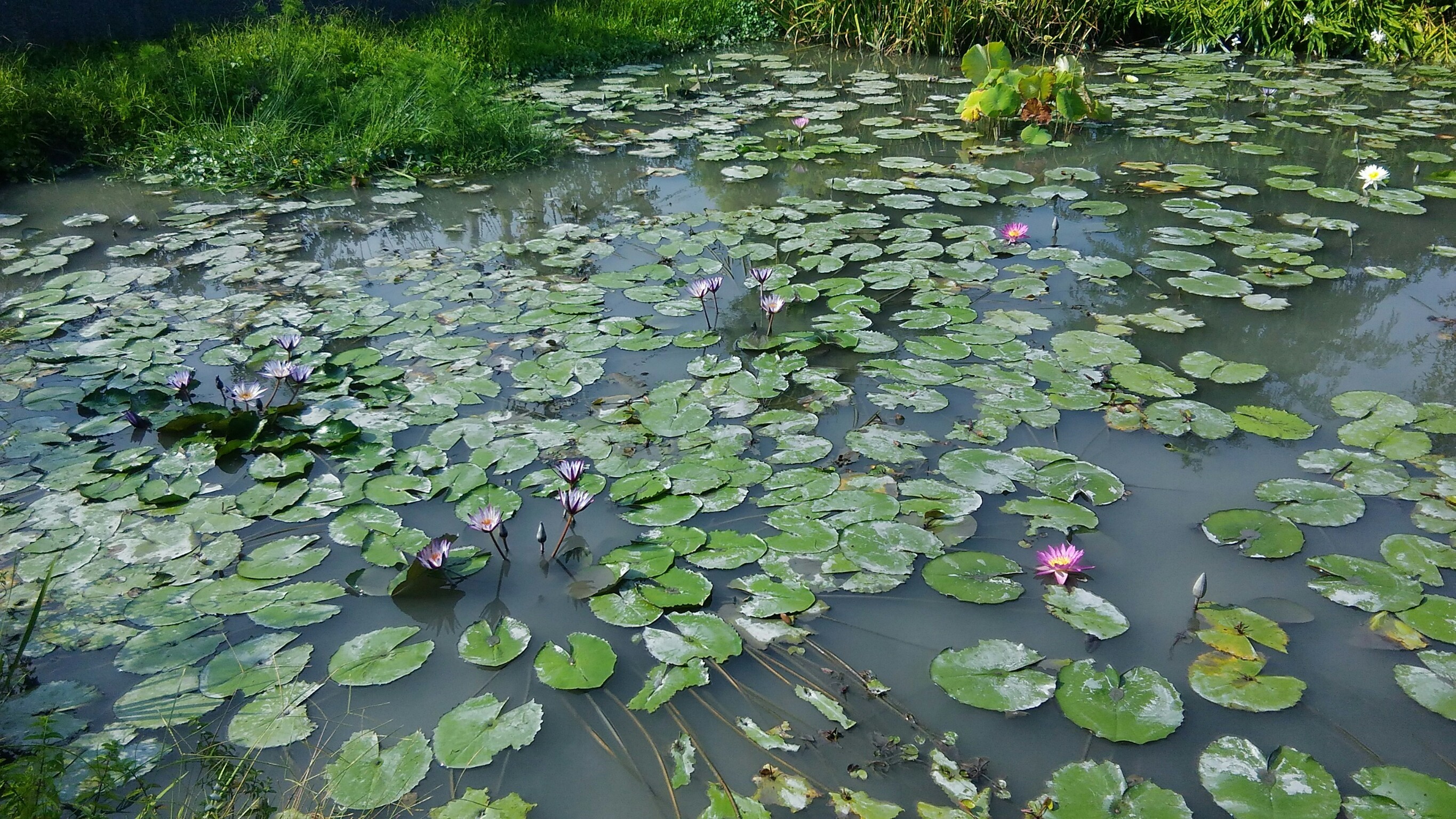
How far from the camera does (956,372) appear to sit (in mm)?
2748

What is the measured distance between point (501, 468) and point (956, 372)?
4.61 feet

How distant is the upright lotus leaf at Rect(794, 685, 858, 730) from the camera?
1.64m

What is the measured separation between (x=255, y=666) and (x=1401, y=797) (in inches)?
82.3

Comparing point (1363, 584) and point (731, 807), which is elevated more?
point (1363, 584)

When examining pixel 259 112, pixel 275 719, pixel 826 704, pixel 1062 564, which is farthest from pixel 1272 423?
pixel 259 112

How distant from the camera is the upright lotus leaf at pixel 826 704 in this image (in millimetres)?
1636

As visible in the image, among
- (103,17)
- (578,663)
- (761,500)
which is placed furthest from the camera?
(103,17)

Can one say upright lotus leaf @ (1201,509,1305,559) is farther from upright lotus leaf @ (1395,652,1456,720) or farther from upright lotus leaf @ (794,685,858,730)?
upright lotus leaf @ (794,685,858,730)

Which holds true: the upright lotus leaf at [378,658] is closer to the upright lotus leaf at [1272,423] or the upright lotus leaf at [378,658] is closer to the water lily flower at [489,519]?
the water lily flower at [489,519]

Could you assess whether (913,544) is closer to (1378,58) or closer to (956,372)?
(956,372)

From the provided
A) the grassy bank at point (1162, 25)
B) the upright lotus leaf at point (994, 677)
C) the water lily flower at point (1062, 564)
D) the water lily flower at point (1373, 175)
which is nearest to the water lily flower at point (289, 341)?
the upright lotus leaf at point (994, 677)

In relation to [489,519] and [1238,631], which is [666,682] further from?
[1238,631]

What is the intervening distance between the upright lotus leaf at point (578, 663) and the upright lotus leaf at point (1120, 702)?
34.5 inches

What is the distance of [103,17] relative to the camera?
253 inches
